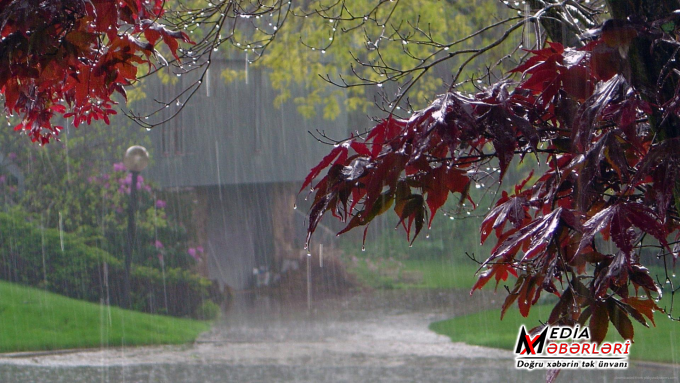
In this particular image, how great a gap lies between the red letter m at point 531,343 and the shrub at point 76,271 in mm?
10180

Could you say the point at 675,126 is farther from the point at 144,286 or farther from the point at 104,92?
the point at 144,286

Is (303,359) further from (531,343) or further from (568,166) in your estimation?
(568,166)

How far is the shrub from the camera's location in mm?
11852

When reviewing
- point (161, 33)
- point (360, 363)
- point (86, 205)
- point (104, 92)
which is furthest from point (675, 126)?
point (86, 205)

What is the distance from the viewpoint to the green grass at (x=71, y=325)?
939 centimetres

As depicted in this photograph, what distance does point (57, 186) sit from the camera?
12.9 m

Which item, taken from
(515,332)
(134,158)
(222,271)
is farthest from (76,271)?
(515,332)

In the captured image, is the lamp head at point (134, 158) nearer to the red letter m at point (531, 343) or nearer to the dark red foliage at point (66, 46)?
the dark red foliage at point (66, 46)

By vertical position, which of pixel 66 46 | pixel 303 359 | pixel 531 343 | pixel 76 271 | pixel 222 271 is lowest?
pixel 303 359

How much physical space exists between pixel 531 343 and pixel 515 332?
29.8 ft

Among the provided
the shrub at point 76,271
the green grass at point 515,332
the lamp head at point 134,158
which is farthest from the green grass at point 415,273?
the lamp head at point 134,158

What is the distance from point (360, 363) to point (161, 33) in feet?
22.8

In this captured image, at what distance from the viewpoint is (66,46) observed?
2139 mm

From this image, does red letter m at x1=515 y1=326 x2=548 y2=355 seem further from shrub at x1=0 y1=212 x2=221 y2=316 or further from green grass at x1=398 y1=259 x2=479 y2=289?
green grass at x1=398 y1=259 x2=479 y2=289
